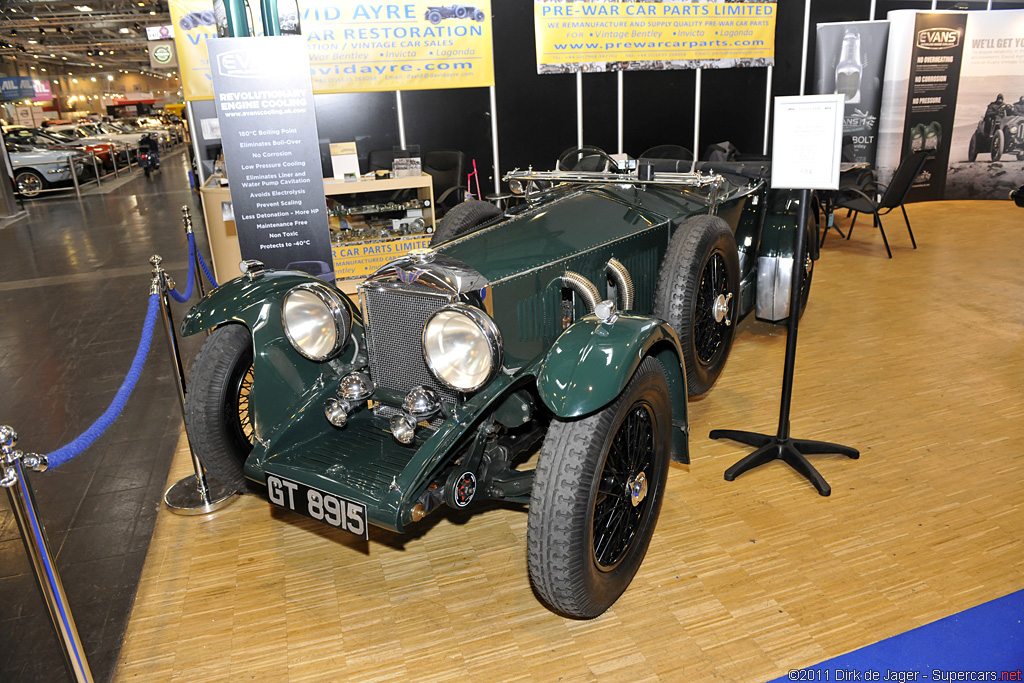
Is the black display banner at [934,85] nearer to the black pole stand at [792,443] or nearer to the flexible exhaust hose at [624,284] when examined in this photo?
the black pole stand at [792,443]

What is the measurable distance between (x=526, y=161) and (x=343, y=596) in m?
6.33

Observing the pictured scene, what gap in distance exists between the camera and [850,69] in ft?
28.7

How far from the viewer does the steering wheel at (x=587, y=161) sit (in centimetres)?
398

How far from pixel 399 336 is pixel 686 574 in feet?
4.40

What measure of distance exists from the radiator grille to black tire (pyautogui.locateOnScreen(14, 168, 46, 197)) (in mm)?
14507

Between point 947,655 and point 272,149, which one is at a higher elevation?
point 272,149

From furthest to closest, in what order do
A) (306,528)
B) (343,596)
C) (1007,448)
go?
1. (1007,448)
2. (306,528)
3. (343,596)

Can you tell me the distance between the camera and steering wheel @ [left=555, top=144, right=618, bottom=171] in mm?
3981

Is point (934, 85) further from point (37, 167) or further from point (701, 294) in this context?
point (37, 167)

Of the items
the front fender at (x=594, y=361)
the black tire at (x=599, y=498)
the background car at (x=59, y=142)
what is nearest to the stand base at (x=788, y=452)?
the black tire at (x=599, y=498)

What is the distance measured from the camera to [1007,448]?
3.12m

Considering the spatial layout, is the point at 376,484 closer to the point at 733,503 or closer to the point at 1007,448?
the point at 733,503

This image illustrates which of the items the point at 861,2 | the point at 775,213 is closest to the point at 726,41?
the point at 861,2

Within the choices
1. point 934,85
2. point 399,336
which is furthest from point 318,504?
point 934,85
